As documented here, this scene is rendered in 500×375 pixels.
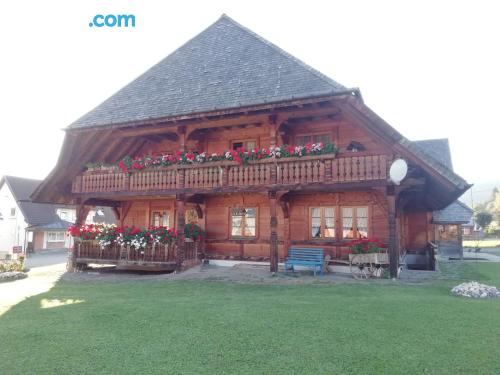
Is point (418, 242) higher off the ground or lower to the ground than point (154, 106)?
lower

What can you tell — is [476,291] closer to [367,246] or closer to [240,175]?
[367,246]

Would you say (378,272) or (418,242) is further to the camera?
(418,242)

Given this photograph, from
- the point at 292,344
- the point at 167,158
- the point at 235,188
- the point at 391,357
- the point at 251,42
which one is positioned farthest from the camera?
the point at 251,42

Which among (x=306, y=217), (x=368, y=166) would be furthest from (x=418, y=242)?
(x=368, y=166)

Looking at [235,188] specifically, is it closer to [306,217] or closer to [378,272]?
[306,217]

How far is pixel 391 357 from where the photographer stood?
188 inches

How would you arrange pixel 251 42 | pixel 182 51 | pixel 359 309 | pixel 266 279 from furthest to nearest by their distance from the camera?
pixel 182 51 < pixel 251 42 < pixel 266 279 < pixel 359 309

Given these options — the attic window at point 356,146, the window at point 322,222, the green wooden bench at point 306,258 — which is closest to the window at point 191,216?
the green wooden bench at point 306,258

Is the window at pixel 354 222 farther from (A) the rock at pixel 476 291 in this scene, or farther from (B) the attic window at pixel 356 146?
(A) the rock at pixel 476 291

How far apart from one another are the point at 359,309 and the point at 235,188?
6.47m

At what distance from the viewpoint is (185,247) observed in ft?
44.8

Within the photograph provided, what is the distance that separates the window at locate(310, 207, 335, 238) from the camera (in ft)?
45.9

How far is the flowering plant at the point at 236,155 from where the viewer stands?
11.9 m

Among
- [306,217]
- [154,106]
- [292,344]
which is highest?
[154,106]
